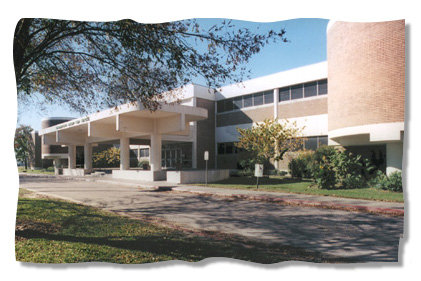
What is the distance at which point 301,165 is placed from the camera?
1380 centimetres

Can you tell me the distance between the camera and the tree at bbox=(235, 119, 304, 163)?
1371 cm

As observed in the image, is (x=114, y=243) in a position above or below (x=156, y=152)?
below

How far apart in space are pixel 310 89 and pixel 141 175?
437 inches

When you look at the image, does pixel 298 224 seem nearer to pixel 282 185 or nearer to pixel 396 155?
pixel 396 155

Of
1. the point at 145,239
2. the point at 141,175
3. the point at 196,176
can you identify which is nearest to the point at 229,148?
the point at 196,176

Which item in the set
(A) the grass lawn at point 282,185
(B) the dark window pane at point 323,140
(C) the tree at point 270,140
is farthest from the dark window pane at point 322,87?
(A) the grass lawn at point 282,185

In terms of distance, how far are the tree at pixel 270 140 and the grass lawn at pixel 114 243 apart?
9392 mm

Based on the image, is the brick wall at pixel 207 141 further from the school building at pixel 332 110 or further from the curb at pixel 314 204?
the curb at pixel 314 204

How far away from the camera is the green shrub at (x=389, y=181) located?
434 cm

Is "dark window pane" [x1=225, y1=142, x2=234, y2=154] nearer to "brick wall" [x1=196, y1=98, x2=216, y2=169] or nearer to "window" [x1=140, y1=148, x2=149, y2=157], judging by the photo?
"brick wall" [x1=196, y1=98, x2=216, y2=169]

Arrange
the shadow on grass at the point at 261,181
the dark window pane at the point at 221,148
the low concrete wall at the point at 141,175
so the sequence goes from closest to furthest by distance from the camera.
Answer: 1. the dark window pane at the point at 221,148
2. the shadow on grass at the point at 261,181
3. the low concrete wall at the point at 141,175

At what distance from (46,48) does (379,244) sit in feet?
19.7

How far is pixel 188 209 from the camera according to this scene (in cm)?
554

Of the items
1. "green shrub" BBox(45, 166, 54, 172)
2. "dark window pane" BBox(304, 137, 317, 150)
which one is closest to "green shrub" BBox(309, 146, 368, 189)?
"dark window pane" BBox(304, 137, 317, 150)
